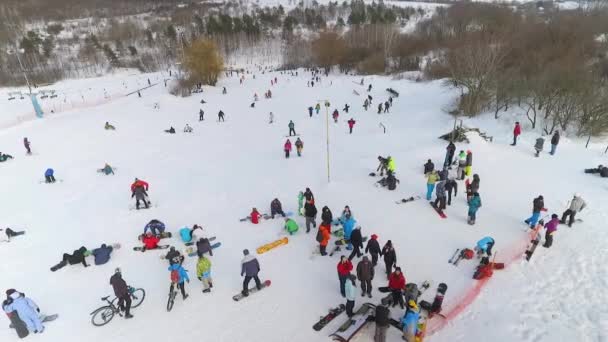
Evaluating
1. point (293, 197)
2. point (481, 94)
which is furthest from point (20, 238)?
point (481, 94)

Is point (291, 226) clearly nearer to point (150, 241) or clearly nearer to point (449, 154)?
point (150, 241)

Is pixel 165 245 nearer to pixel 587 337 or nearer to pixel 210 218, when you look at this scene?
pixel 210 218

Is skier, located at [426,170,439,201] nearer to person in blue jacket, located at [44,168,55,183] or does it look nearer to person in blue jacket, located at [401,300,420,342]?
person in blue jacket, located at [401,300,420,342]

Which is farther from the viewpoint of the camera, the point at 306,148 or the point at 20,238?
the point at 306,148

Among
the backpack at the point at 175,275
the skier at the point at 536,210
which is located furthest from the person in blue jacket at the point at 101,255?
the skier at the point at 536,210

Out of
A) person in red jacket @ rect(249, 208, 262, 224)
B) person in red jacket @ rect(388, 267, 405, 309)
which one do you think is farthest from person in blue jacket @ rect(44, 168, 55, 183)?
person in red jacket @ rect(388, 267, 405, 309)
